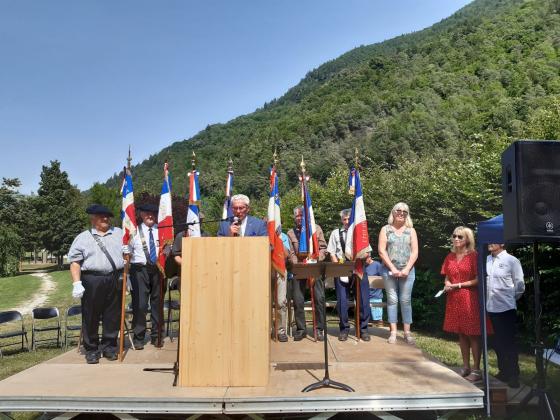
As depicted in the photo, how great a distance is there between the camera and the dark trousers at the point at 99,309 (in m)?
5.70

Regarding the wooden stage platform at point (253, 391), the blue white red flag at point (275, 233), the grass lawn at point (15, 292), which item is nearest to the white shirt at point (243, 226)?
the blue white red flag at point (275, 233)

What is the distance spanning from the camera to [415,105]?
236ft

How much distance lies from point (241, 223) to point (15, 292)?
24.3 metres

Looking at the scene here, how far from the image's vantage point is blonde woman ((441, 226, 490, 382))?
5.55 m

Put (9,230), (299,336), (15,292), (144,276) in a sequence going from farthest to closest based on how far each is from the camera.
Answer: (9,230)
(15,292)
(299,336)
(144,276)

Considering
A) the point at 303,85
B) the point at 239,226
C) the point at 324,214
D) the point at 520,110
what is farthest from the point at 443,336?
the point at 303,85

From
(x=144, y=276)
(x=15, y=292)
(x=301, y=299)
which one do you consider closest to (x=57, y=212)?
(x=15, y=292)

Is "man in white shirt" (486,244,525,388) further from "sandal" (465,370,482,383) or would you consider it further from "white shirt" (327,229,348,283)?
"white shirt" (327,229,348,283)

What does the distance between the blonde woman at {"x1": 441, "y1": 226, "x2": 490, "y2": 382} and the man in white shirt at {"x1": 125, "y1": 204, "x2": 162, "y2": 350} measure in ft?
12.9

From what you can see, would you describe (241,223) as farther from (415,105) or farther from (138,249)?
(415,105)

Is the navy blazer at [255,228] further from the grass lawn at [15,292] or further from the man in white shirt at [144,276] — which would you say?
the grass lawn at [15,292]

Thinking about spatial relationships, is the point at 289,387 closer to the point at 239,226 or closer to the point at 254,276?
the point at 254,276

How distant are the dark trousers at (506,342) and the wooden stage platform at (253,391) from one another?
106 centimetres

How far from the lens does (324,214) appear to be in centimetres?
1978
